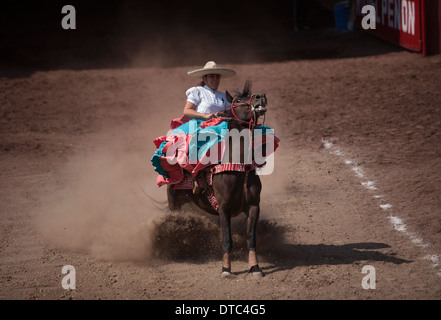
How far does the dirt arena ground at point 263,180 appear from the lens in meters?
6.79

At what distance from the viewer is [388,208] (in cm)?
861

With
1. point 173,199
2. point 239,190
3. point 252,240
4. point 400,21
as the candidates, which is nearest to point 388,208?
point 252,240

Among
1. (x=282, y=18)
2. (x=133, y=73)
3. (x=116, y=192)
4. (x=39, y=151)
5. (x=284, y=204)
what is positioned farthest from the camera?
(x=282, y=18)

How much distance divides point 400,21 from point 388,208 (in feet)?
28.6

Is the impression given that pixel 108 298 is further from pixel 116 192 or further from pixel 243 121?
pixel 116 192

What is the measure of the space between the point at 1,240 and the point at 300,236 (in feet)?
12.4

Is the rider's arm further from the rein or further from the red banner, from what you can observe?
the red banner

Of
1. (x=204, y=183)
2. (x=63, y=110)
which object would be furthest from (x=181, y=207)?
(x=63, y=110)

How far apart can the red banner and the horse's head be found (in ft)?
30.4

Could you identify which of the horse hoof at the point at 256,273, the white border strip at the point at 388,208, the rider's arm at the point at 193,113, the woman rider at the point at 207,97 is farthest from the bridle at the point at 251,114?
the white border strip at the point at 388,208

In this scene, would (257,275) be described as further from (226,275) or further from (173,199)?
(173,199)

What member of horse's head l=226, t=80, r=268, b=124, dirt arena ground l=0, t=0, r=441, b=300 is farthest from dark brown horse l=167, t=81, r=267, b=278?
dirt arena ground l=0, t=0, r=441, b=300

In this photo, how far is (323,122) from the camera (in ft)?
41.4

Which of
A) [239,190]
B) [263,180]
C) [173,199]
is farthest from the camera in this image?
[263,180]
